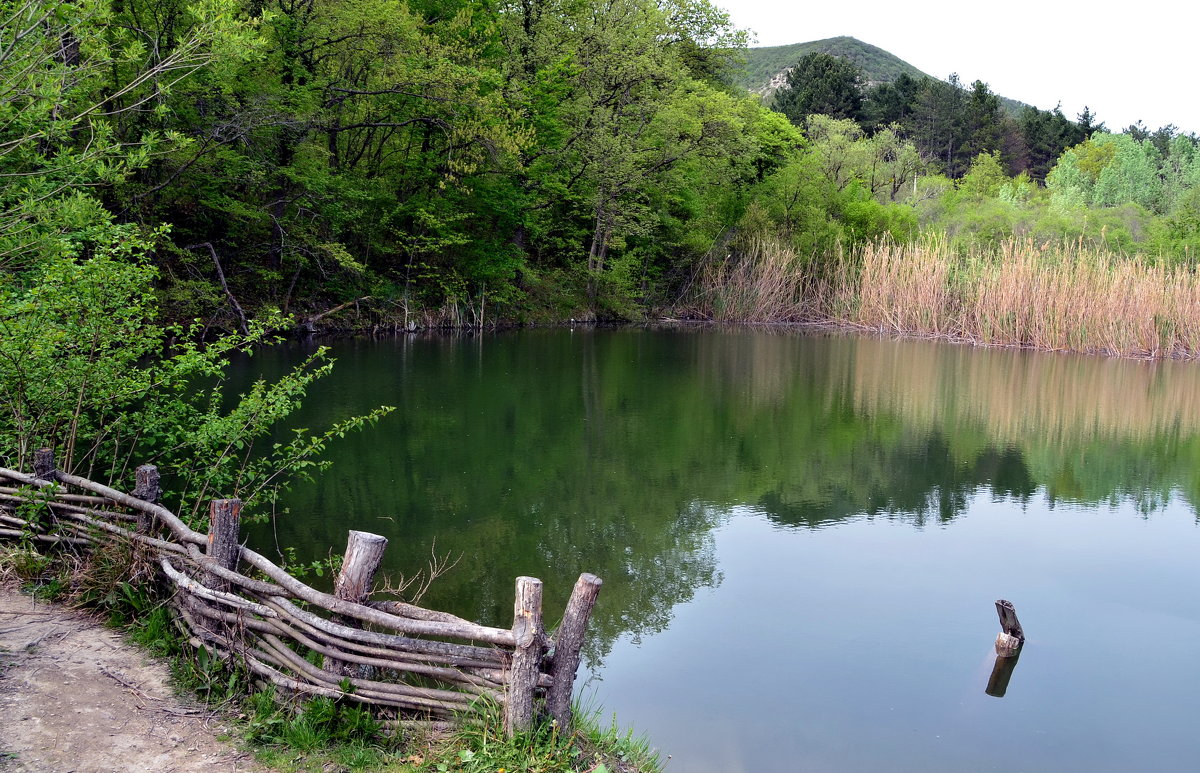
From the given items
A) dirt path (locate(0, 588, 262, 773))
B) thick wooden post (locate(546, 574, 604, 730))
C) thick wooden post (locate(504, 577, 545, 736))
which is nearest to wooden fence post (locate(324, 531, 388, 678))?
dirt path (locate(0, 588, 262, 773))

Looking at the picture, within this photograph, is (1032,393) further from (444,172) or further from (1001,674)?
(444,172)

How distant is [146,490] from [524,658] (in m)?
2.32

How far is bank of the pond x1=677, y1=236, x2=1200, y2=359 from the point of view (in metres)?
19.5

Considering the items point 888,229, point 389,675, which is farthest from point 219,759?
point 888,229

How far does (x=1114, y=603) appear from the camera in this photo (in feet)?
20.4

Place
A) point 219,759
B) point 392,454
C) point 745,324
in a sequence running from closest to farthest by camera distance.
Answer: point 219,759 → point 392,454 → point 745,324

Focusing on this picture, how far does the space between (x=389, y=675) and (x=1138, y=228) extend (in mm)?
35884

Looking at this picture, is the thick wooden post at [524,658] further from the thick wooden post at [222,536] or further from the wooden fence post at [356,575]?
the thick wooden post at [222,536]

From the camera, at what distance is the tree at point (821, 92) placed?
5403cm

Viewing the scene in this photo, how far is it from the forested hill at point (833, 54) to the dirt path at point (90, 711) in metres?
102

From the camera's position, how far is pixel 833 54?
101 m

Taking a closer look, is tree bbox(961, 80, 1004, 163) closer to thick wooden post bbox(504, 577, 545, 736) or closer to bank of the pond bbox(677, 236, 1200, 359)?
bank of the pond bbox(677, 236, 1200, 359)

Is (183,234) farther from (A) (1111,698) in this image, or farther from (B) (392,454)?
(A) (1111,698)

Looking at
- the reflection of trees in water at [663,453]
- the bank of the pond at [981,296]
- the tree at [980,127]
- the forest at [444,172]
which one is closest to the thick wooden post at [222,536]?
the reflection of trees in water at [663,453]
